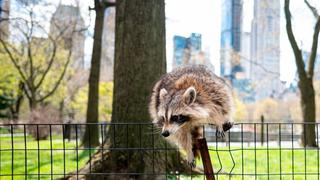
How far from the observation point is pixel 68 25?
766 inches

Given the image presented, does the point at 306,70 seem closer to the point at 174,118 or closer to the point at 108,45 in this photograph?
the point at 174,118

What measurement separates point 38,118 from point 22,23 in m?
4.48

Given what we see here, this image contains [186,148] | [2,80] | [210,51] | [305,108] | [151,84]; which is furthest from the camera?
[2,80]

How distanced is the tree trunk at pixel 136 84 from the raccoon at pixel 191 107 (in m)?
1.74

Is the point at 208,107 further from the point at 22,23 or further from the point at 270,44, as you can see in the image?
the point at 22,23

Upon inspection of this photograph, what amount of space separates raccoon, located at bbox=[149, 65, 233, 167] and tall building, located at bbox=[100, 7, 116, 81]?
12818 mm

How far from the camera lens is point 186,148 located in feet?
8.34

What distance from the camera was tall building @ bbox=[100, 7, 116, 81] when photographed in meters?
15.6

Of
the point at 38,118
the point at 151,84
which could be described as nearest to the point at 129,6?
the point at 151,84

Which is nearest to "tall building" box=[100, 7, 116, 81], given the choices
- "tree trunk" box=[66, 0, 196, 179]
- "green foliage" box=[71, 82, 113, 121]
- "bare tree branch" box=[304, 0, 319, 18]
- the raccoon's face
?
"green foliage" box=[71, 82, 113, 121]

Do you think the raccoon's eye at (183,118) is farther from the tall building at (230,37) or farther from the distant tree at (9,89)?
the distant tree at (9,89)

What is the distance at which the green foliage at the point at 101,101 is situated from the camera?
2448cm

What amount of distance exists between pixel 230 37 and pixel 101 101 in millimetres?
10171

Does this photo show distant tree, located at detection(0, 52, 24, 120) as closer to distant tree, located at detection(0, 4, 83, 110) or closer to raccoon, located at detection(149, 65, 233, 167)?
distant tree, located at detection(0, 4, 83, 110)
